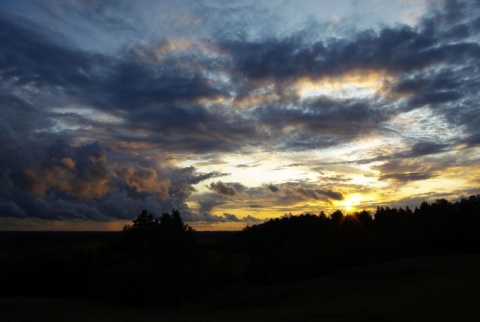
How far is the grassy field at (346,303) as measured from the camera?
31672 mm

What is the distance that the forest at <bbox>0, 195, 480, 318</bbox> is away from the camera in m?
50.5

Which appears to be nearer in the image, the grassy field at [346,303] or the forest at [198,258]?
the grassy field at [346,303]

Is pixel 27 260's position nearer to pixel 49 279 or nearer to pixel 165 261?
pixel 49 279

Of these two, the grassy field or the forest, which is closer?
the grassy field

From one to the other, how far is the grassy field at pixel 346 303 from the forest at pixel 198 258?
2.50 m

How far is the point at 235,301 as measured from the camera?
48.8 meters

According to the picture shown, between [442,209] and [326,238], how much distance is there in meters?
22.1

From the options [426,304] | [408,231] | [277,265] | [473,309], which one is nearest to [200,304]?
[426,304]

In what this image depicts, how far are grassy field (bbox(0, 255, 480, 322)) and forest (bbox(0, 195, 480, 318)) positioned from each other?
2499 mm

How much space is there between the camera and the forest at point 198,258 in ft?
166

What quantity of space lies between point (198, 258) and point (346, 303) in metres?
18.7

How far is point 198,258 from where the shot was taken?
168 ft

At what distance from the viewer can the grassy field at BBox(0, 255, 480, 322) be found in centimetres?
3167

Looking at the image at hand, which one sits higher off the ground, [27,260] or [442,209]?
[442,209]
